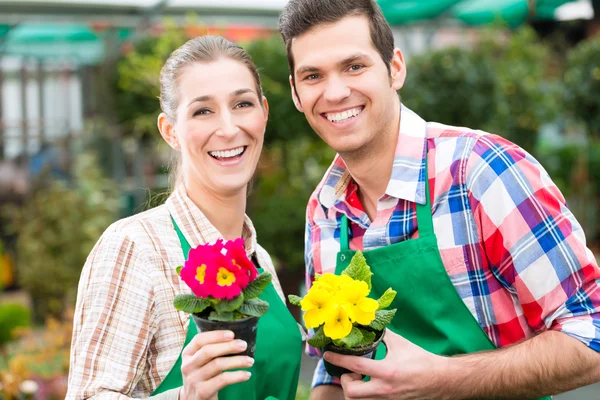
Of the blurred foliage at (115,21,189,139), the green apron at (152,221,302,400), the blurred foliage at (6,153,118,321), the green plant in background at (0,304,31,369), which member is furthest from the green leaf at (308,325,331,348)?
the blurred foliage at (6,153,118,321)

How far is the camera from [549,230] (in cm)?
183

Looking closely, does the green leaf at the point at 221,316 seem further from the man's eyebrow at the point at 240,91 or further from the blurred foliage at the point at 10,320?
the blurred foliage at the point at 10,320

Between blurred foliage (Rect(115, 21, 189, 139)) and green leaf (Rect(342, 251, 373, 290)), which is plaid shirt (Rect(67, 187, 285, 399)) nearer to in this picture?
green leaf (Rect(342, 251, 373, 290))

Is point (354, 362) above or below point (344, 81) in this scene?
below

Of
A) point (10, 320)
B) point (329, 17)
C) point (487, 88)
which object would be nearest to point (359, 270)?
point (329, 17)

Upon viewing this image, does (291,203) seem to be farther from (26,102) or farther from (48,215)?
(26,102)

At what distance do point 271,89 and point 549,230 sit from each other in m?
4.47

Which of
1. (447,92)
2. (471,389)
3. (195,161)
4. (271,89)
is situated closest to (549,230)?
(471,389)

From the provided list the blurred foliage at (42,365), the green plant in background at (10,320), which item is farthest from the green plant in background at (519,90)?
the green plant in background at (10,320)

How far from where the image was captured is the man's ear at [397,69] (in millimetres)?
2225

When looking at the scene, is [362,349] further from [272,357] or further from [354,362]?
[272,357]

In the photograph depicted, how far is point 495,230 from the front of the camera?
1.88m

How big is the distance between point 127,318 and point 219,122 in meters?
0.61

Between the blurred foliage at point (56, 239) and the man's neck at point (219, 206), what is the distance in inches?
169
